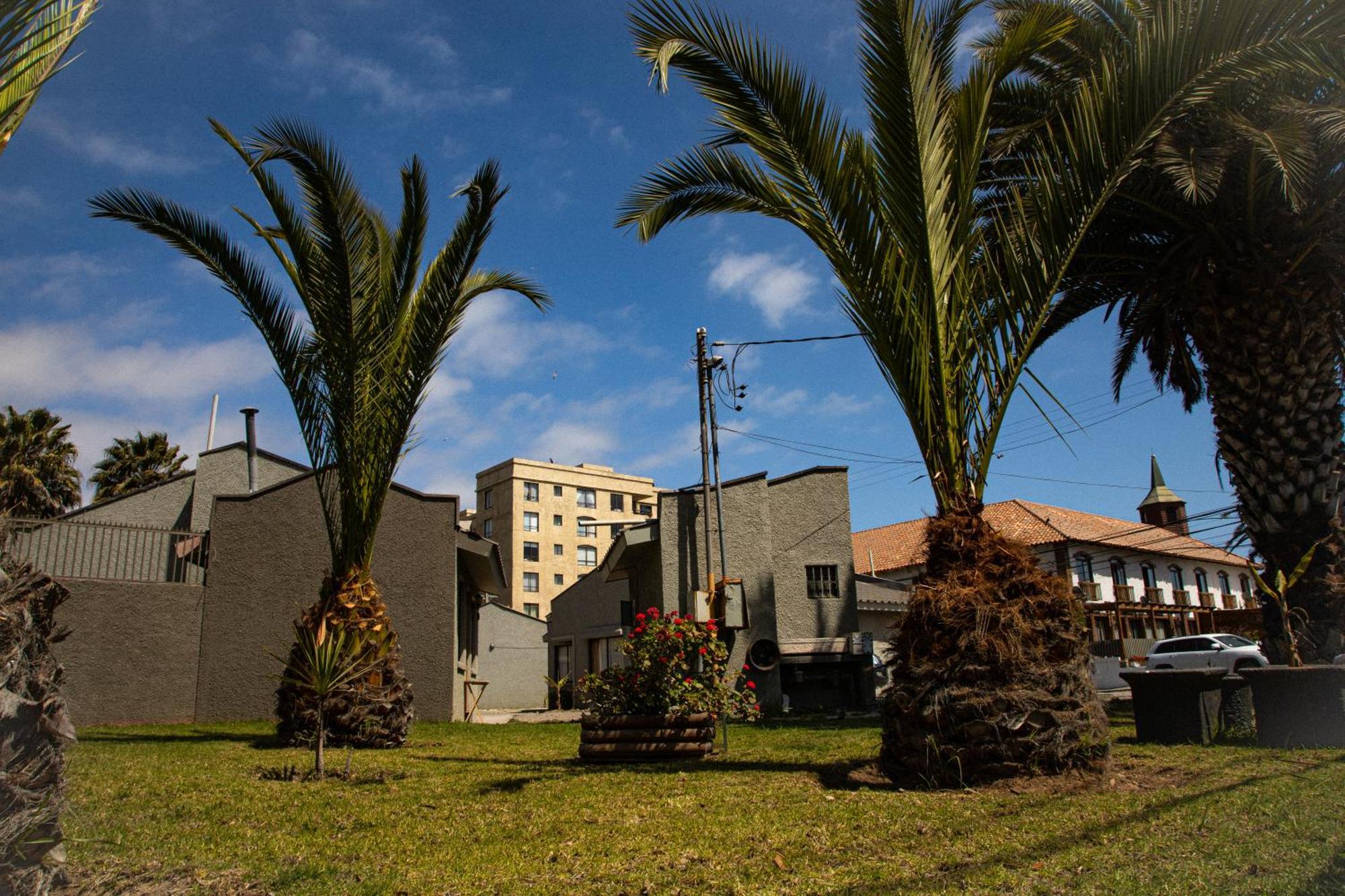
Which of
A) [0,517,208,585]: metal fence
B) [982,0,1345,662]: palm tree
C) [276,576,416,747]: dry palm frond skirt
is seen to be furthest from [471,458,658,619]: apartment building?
[982,0,1345,662]: palm tree

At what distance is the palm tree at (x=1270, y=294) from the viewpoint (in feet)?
32.8

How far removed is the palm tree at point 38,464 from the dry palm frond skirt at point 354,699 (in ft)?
72.5

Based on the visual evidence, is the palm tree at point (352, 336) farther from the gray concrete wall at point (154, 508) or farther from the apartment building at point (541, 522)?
the apartment building at point (541, 522)

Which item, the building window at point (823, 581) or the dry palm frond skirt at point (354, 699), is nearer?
the dry palm frond skirt at point (354, 699)

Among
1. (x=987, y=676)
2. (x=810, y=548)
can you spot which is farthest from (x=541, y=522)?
(x=987, y=676)

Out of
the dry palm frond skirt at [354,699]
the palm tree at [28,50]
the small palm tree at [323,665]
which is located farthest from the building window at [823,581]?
the palm tree at [28,50]

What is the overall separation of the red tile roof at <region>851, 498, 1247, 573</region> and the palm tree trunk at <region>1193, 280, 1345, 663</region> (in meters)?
29.3

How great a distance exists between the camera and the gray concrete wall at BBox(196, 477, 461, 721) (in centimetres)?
1688

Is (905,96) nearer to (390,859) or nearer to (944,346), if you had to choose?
(944,346)

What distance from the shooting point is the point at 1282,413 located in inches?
416

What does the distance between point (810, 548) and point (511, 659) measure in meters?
16.6

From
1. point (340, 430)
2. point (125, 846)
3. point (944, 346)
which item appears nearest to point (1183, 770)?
point (944, 346)

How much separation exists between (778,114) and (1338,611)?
8.52 meters

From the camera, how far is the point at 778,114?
23.1 feet
